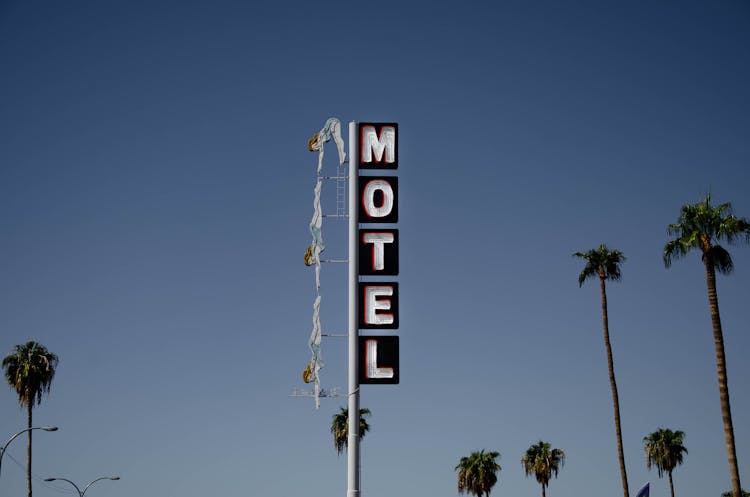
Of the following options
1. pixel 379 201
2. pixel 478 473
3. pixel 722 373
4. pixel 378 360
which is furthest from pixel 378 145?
pixel 478 473

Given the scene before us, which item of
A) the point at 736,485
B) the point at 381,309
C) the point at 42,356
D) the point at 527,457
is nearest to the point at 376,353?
the point at 381,309

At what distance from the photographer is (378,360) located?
41812 millimetres

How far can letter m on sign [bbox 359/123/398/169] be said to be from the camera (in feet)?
143

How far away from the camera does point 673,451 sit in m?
110

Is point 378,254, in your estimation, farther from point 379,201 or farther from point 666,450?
point 666,450

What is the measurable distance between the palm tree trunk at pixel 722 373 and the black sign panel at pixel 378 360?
67.4 ft

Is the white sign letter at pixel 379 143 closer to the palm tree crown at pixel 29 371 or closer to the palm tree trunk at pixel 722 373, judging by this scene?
the palm tree trunk at pixel 722 373

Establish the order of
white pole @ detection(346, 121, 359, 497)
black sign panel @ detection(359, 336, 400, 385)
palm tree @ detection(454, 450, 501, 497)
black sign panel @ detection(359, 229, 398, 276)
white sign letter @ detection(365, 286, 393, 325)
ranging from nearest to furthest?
1. white pole @ detection(346, 121, 359, 497)
2. black sign panel @ detection(359, 336, 400, 385)
3. white sign letter @ detection(365, 286, 393, 325)
4. black sign panel @ detection(359, 229, 398, 276)
5. palm tree @ detection(454, 450, 501, 497)

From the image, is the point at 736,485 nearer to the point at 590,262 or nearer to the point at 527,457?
the point at 590,262

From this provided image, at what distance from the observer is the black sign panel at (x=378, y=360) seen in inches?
1649

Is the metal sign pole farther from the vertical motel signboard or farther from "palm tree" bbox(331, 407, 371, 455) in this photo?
"palm tree" bbox(331, 407, 371, 455)

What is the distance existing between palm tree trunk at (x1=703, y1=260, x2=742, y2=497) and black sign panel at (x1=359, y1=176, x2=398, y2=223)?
21.1 metres

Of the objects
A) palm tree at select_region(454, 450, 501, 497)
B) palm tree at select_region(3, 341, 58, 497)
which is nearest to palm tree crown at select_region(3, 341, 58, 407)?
palm tree at select_region(3, 341, 58, 497)

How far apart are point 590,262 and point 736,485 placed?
29.8 metres
